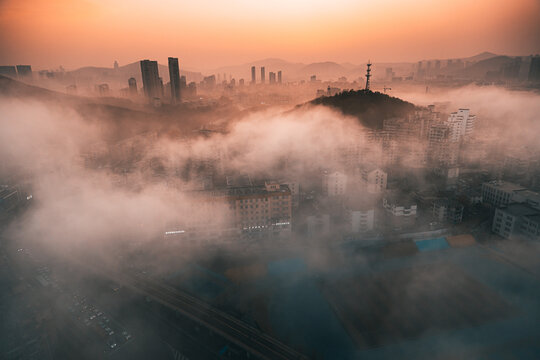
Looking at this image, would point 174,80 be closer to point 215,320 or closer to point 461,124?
point 215,320

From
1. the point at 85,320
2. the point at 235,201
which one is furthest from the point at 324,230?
the point at 85,320

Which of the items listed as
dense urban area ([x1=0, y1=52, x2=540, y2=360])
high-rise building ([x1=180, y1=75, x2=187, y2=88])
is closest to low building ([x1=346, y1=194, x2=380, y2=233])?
dense urban area ([x1=0, y1=52, x2=540, y2=360])

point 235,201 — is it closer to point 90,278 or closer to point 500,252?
point 90,278

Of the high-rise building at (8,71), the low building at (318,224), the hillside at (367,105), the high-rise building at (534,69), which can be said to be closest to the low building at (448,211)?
the low building at (318,224)

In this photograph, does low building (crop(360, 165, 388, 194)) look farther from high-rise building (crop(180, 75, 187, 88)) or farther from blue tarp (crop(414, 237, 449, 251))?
high-rise building (crop(180, 75, 187, 88))

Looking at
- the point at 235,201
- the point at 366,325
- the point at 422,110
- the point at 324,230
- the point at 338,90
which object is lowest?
the point at 366,325

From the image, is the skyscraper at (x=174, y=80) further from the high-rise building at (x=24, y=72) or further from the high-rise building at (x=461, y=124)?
the high-rise building at (x=461, y=124)
